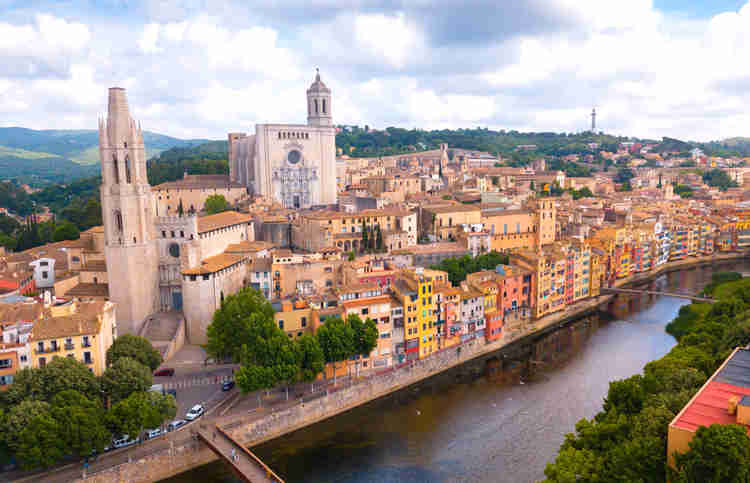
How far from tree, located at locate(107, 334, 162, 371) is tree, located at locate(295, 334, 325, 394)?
5878mm

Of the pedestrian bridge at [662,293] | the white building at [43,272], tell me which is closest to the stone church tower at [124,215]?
the white building at [43,272]

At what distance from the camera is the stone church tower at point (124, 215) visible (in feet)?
90.9

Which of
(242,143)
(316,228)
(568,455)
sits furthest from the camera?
(242,143)

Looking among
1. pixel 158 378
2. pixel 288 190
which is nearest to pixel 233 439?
pixel 158 378

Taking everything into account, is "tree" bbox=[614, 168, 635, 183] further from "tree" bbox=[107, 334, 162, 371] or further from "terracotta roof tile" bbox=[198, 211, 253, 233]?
"tree" bbox=[107, 334, 162, 371]

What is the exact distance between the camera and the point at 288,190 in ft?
155

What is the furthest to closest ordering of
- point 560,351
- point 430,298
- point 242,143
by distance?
point 242,143
point 560,351
point 430,298

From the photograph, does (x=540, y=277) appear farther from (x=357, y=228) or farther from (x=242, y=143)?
(x=242, y=143)

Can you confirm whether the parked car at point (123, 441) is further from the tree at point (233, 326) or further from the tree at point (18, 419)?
the tree at point (233, 326)

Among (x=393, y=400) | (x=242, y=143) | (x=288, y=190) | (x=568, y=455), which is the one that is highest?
(x=242, y=143)

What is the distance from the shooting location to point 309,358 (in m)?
22.6

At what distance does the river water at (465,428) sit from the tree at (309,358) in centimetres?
209

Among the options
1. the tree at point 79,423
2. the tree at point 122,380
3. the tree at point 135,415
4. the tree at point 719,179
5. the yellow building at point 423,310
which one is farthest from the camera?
the tree at point 719,179

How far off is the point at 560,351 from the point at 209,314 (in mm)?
19004
